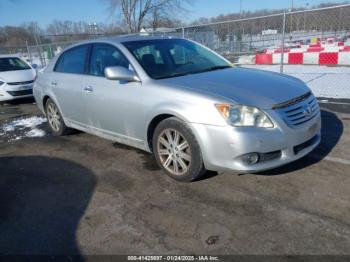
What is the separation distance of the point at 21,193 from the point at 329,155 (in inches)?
151

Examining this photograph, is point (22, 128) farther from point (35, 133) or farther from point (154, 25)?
point (154, 25)

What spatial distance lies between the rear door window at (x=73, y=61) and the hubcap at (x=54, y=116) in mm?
694

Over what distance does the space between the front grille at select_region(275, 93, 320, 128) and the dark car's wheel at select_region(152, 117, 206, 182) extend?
0.94 m

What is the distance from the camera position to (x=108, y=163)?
450 cm

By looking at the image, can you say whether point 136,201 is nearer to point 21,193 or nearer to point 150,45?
point 21,193

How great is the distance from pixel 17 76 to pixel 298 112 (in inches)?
348

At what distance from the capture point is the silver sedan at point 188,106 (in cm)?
317

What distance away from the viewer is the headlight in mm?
3152

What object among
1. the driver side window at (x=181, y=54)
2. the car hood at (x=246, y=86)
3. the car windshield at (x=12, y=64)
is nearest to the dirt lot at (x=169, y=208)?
the car hood at (x=246, y=86)

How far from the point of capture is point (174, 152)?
12.0 ft

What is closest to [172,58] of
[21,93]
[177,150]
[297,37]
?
[177,150]

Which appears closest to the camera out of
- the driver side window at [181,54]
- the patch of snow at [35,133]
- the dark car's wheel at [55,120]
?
the driver side window at [181,54]

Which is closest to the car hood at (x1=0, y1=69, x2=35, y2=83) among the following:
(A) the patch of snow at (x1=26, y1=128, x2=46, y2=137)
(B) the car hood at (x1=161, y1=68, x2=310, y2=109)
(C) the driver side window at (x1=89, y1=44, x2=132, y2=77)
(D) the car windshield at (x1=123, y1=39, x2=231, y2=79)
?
(A) the patch of snow at (x1=26, y1=128, x2=46, y2=137)

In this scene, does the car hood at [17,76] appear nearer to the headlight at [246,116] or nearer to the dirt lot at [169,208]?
the dirt lot at [169,208]
